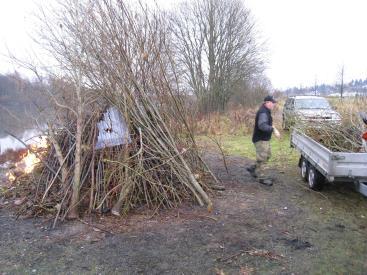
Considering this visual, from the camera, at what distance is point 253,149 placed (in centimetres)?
1176

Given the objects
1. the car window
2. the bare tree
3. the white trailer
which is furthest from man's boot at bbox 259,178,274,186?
the bare tree

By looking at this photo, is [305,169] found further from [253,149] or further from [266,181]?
[253,149]

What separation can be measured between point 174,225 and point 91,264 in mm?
1436

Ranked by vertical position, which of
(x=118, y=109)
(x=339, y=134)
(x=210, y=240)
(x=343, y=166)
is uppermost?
(x=118, y=109)

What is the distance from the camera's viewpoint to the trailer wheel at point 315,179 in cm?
655

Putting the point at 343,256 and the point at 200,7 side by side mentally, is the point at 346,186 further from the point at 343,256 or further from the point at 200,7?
the point at 200,7

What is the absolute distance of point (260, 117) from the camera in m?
7.27

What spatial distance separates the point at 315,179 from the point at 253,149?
5.17 m

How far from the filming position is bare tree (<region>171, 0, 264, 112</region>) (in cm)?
2567

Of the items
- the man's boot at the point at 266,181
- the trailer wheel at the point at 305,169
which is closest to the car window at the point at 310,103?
the trailer wheel at the point at 305,169

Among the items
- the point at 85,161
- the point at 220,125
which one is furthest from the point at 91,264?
the point at 220,125

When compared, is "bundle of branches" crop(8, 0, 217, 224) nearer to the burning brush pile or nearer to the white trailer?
the burning brush pile

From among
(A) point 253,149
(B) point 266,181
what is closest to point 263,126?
(B) point 266,181

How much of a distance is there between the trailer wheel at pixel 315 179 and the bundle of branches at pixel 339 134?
0.68 m
